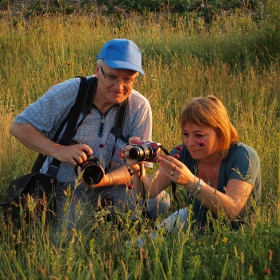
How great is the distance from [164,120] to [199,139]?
208cm

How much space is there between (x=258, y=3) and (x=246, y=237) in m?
10.3

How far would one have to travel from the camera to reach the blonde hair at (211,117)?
3359mm

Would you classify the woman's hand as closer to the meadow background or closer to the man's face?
the meadow background

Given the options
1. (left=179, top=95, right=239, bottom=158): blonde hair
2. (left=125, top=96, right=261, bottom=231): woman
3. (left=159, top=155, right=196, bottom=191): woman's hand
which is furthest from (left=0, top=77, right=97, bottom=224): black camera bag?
(left=159, top=155, right=196, bottom=191): woman's hand

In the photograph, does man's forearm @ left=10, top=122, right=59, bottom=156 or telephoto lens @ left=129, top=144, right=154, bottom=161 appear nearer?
telephoto lens @ left=129, top=144, right=154, bottom=161

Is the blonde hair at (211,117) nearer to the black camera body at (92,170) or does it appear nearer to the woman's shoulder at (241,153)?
the woman's shoulder at (241,153)

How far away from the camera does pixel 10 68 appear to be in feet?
24.2

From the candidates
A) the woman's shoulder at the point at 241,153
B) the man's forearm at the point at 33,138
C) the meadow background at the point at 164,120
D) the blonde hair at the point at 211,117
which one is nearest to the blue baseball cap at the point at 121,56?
the blonde hair at the point at 211,117

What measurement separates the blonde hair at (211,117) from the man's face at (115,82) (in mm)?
524

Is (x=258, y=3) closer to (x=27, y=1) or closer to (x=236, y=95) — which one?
(x=27, y=1)

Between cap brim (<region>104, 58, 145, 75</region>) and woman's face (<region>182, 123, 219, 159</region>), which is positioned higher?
cap brim (<region>104, 58, 145, 75</region>)

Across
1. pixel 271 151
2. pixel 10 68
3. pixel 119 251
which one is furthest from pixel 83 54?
pixel 119 251

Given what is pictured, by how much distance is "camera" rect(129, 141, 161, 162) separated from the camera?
3.17 metres

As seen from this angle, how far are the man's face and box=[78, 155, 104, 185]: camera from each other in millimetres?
426
